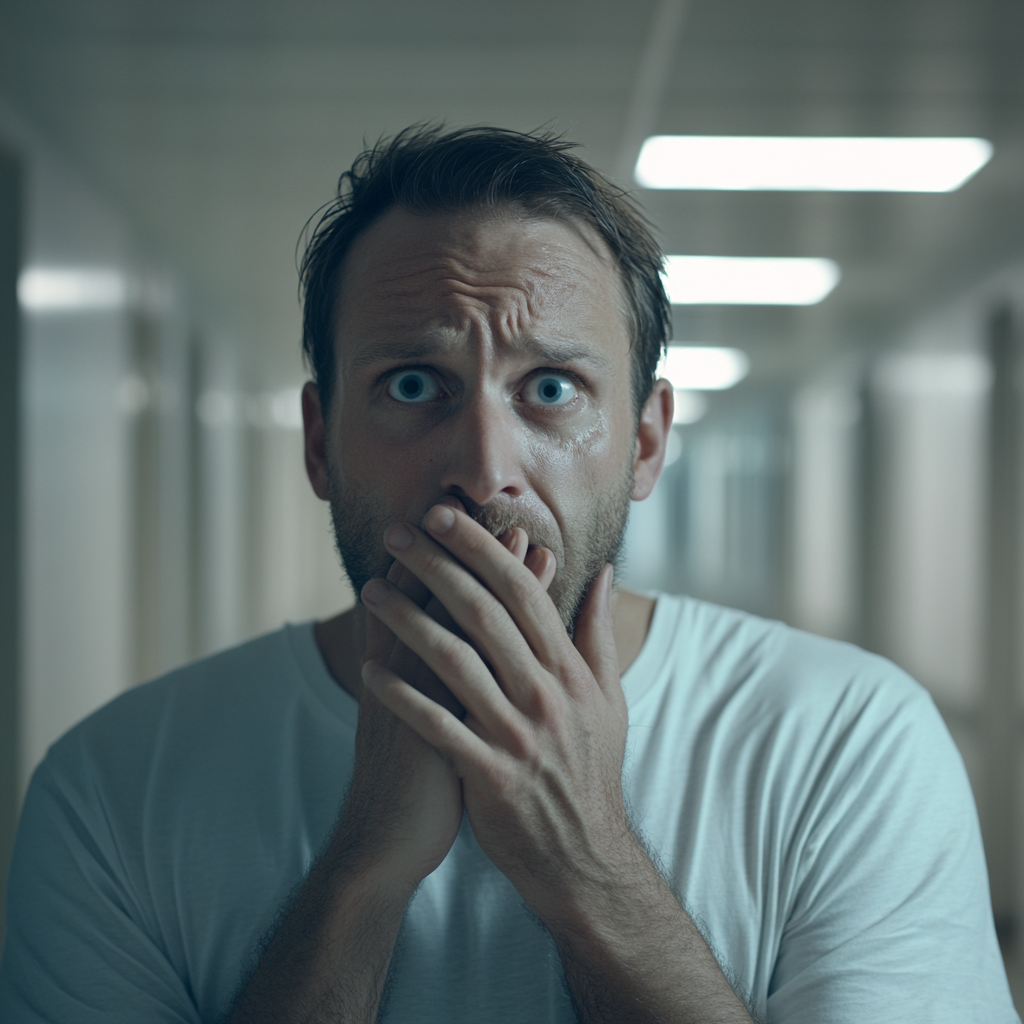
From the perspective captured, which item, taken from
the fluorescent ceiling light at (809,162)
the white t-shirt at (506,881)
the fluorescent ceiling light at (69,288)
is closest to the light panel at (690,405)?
the fluorescent ceiling light at (809,162)

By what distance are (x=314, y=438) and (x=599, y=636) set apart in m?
0.50

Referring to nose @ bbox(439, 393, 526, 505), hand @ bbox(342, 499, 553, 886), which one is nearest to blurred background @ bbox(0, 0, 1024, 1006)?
nose @ bbox(439, 393, 526, 505)

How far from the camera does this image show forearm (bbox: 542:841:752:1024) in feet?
2.60

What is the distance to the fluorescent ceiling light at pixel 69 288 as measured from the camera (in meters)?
2.30

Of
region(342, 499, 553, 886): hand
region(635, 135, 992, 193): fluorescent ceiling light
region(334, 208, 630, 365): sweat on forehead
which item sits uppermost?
region(635, 135, 992, 193): fluorescent ceiling light

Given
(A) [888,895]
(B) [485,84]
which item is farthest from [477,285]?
(B) [485,84]

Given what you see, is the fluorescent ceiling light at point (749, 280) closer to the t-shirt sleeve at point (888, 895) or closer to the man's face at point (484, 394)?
the man's face at point (484, 394)

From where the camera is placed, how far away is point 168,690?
3.65 feet

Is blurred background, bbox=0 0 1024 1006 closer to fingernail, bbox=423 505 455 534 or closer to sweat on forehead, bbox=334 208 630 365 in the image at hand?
sweat on forehead, bbox=334 208 630 365

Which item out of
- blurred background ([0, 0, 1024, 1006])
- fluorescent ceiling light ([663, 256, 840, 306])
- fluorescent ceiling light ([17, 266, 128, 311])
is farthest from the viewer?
fluorescent ceiling light ([663, 256, 840, 306])

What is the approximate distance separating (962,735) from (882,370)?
244 cm

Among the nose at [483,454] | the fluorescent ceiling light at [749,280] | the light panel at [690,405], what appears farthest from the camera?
the light panel at [690,405]

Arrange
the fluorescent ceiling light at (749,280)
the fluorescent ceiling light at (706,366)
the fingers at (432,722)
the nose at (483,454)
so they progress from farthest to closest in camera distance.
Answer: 1. the fluorescent ceiling light at (706,366)
2. the fluorescent ceiling light at (749,280)
3. the nose at (483,454)
4. the fingers at (432,722)

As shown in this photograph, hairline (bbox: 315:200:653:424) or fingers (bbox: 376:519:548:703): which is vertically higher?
hairline (bbox: 315:200:653:424)
